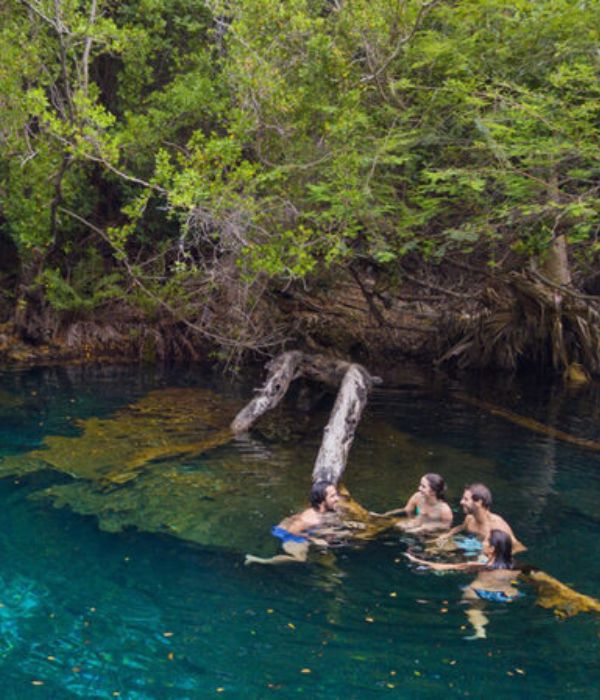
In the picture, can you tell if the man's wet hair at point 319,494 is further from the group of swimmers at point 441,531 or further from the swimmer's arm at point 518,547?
the swimmer's arm at point 518,547

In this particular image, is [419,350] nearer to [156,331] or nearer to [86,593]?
[156,331]

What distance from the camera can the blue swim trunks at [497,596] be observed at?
7.26 meters

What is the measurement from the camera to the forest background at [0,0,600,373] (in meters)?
11.8

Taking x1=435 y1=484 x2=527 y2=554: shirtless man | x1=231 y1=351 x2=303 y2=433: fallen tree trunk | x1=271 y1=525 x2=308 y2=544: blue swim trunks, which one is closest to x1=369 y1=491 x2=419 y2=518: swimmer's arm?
x1=435 y1=484 x2=527 y2=554: shirtless man

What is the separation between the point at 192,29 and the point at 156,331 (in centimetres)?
796

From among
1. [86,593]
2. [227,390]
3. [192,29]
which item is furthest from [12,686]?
[192,29]

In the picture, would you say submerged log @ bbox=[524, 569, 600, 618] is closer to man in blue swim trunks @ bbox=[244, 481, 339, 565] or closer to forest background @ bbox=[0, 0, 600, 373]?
man in blue swim trunks @ bbox=[244, 481, 339, 565]

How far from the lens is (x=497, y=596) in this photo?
24.0 ft

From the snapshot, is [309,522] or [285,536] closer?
[285,536]

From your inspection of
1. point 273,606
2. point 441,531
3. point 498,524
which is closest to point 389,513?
point 441,531

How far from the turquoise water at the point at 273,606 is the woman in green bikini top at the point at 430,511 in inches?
18.8

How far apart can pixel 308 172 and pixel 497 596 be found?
8.78 metres

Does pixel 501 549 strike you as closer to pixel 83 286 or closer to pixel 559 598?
pixel 559 598

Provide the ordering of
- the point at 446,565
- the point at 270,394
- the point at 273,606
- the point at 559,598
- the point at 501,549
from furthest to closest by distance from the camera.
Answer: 1. the point at 270,394
2. the point at 446,565
3. the point at 501,549
4. the point at 559,598
5. the point at 273,606
